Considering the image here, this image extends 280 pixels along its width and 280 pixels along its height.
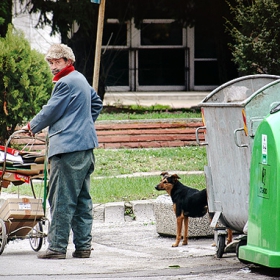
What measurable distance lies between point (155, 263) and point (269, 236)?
172cm

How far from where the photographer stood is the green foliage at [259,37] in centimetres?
1547

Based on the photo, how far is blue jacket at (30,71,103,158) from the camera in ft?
24.6

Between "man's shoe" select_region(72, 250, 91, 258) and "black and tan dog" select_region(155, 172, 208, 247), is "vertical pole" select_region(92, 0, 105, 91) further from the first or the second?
"man's shoe" select_region(72, 250, 91, 258)

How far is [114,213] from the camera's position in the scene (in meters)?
10.0

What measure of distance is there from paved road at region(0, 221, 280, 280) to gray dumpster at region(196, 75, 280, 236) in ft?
1.56

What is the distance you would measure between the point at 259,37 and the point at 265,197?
32.9ft

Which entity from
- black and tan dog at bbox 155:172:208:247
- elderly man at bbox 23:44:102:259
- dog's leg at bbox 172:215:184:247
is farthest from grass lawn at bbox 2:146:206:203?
elderly man at bbox 23:44:102:259

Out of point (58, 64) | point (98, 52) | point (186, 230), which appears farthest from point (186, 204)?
point (98, 52)

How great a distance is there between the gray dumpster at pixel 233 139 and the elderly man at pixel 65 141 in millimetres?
1099

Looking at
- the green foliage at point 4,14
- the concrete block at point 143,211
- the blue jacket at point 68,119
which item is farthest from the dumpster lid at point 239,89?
the green foliage at point 4,14

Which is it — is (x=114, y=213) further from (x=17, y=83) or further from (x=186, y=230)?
(x=17, y=83)

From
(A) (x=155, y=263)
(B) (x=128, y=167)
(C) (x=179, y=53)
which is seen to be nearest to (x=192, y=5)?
(C) (x=179, y=53)

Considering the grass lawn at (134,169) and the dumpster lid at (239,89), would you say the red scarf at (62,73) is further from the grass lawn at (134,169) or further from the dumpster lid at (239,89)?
the grass lawn at (134,169)

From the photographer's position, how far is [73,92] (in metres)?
7.57
